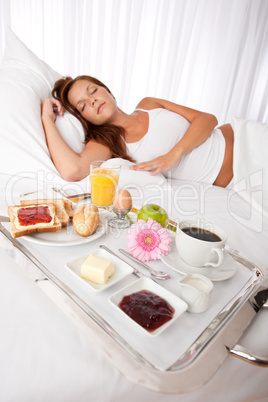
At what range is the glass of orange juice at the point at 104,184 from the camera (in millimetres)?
843

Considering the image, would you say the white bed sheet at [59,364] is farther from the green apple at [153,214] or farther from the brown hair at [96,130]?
the brown hair at [96,130]

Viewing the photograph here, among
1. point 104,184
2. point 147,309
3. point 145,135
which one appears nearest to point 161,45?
point 145,135

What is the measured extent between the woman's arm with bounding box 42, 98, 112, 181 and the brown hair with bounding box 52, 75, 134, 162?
74mm

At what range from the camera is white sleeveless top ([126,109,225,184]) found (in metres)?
1.50

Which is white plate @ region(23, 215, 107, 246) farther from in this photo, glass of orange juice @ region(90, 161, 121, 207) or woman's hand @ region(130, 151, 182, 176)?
woman's hand @ region(130, 151, 182, 176)

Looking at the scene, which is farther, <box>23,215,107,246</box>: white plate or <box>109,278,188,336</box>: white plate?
<box>23,215,107,246</box>: white plate

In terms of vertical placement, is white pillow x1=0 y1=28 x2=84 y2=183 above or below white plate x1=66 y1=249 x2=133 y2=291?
above

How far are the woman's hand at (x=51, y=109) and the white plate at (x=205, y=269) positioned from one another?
103 centimetres

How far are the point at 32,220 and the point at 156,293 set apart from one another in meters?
0.37

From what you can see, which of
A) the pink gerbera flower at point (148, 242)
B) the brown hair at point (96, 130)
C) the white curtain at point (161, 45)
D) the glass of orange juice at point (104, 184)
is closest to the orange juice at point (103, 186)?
the glass of orange juice at point (104, 184)

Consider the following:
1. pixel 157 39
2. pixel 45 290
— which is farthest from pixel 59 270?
pixel 157 39

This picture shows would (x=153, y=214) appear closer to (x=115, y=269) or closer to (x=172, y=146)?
(x=115, y=269)

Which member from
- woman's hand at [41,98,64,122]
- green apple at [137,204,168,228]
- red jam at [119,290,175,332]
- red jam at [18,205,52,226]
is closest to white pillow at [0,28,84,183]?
woman's hand at [41,98,64,122]

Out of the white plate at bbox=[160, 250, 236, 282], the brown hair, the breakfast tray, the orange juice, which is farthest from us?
the brown hair
